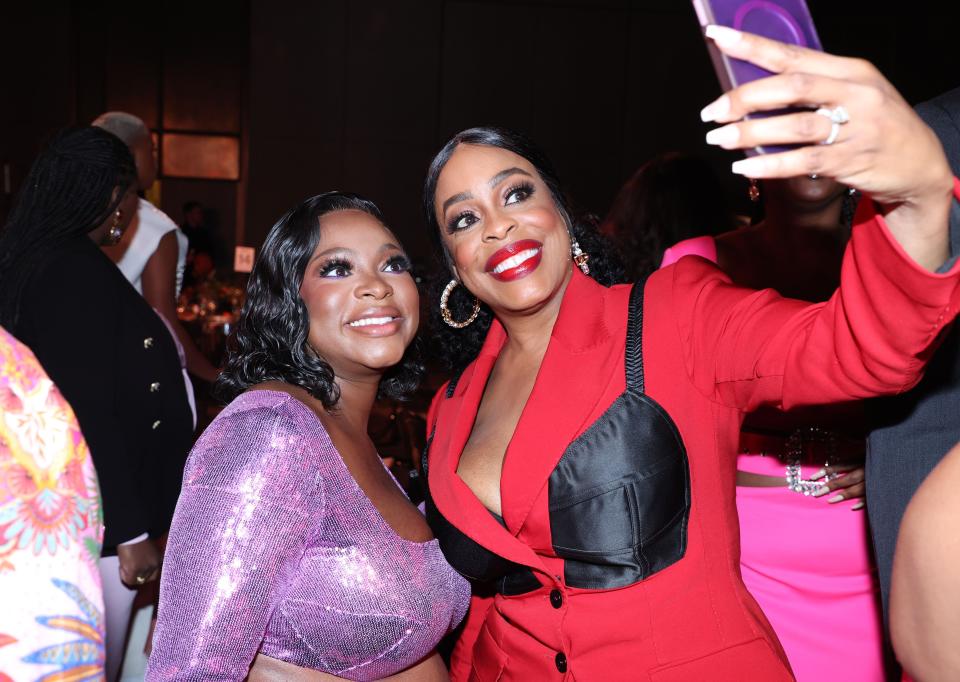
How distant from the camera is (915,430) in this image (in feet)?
4.66

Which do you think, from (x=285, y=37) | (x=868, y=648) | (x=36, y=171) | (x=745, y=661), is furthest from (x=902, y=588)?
(x=285, y=37)

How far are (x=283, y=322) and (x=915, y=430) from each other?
128cm

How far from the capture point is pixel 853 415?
223 centimetres

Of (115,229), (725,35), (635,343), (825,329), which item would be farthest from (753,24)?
(115,229)

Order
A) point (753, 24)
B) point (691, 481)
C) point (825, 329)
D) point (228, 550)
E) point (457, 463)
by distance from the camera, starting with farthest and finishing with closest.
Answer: point (457, 463) < point (691, 481) < point (228, 550) < point (825, 329) < point (753, 24)

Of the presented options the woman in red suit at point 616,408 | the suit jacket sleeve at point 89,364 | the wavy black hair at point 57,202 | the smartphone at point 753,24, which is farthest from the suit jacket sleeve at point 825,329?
the wavy black hair at point 57,202

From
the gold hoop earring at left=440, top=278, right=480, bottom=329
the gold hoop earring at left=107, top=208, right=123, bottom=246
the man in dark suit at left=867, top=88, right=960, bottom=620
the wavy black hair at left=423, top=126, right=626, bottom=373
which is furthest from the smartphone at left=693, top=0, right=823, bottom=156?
the gold hoop earring at left=107, top=208, right=123, bottom=246

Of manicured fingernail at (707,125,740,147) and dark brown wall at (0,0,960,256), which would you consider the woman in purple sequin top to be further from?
dark brown wall at (0,0,960,256)

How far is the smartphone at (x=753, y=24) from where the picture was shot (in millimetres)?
911

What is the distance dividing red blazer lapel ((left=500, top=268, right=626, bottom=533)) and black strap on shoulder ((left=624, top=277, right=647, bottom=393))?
3cm

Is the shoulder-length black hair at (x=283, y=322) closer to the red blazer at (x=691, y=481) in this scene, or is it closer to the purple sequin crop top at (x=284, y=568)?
the purple sequin crop top at (x=284, y=568)

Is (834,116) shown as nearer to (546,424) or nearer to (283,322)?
(546,424)

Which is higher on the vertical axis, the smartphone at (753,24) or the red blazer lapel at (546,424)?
the smartphone at (753,24)

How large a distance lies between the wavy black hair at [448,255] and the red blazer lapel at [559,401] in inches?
11.4
